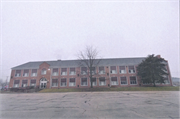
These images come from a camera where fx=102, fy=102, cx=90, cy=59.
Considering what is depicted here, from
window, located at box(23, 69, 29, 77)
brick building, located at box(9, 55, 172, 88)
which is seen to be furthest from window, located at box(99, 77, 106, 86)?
window, located at box(23, 69, 29, 77)

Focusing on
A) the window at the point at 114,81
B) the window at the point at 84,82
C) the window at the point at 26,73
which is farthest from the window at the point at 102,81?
the window at the point at 26,73

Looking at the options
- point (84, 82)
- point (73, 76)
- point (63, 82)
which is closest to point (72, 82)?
point (73, 76)

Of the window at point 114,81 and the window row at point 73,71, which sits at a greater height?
the window row at point 73,71

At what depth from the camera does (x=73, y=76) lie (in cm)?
3359

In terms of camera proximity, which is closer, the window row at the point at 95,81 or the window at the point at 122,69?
the window row at the point at 95,81

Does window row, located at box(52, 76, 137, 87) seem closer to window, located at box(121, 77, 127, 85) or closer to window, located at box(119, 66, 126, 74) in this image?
window, located at box(121, 77, 127, 85)

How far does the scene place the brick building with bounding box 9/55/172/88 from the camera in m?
32.8

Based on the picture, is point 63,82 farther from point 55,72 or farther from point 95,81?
point 95,81

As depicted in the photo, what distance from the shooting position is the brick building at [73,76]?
3275 cm

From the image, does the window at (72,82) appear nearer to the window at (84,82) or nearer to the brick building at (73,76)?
the brick building at (73,76)

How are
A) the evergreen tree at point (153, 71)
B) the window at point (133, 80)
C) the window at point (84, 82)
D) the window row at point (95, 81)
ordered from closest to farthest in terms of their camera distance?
1. the evergreen tree at point (153, 71)
2. the window at point (133, 80)
3. the window row at point (95, 81)
4. the window at point (84, 82)

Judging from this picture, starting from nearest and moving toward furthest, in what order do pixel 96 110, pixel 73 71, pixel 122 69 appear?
1. pixel 96 110
2. pixel 122 69
3. pixel 73 71

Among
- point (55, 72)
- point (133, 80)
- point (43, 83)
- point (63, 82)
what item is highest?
point (55, 72)

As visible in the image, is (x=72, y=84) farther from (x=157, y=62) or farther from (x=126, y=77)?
(x=157, y=62)
